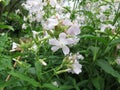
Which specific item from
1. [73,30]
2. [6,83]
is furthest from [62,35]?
[6,83]

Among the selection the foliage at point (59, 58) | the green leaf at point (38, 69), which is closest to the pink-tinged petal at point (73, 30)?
the foliage at point (59, 58)

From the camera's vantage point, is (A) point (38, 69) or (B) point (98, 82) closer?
(A) point (38, 69)

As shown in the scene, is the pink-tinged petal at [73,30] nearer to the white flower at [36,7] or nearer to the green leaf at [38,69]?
the green leaf at [38,69]

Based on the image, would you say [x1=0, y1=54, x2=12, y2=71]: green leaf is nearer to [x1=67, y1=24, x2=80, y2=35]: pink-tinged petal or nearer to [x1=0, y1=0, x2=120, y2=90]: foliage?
[x1=0, y1=0, x2=120, y2=90]: foliage

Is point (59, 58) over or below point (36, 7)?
below

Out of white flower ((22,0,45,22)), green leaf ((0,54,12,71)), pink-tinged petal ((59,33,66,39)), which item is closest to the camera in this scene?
pink-tinged petal ((59,33,66,39))

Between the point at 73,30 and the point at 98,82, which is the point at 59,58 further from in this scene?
the point at 73,30

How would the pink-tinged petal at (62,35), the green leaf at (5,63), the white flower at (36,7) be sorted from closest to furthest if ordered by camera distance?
the pink-tinged petal at (62,35), the green leaf at (5,63), the white flower at (36,7)

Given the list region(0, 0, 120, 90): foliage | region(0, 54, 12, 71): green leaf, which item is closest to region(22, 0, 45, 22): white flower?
region(0, 0, 120, 90): foliage
